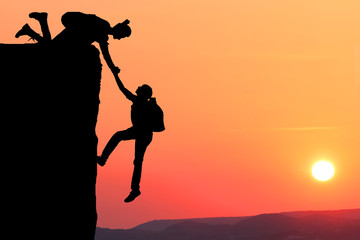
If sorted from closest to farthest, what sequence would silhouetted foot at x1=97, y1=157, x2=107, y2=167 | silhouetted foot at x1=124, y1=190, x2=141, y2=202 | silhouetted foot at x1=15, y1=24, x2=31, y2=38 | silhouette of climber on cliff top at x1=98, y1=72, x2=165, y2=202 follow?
1. silhouetted foot at x1=15, y1=24, x2=31, y2=38
2. silhouetted foot at x1=97, y1=157, x2=107, y2=167
3. silhouette of climber on cliff top at x1=98, y1=72, x2=165, y2=202
4. silhouetted foot at x1=124, y1=190, x2=141, y2=202

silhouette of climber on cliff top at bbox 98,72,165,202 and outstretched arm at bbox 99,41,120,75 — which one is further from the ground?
outstretched arm at bbox 99,41,120,75

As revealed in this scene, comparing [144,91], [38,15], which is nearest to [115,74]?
[144,91]

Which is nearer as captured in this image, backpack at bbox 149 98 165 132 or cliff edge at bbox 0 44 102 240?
cliff edge at bbox 0 44 102 240

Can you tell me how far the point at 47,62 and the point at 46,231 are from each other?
262 centimetres

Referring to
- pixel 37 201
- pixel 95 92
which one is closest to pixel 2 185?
pixel 37 201

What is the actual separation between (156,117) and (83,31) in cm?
220

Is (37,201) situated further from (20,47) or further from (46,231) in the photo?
(20,47)

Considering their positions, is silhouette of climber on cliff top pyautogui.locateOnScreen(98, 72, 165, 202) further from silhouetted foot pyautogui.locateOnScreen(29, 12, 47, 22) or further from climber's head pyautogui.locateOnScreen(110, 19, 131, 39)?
silhouetted foot pyautogui.locateOnScreen(29, 12, 47, 22)

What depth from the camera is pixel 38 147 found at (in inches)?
481

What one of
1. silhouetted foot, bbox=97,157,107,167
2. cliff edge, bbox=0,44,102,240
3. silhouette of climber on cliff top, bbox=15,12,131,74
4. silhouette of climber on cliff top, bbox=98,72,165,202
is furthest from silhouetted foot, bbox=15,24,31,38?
silhouetted foot, bbox=97,157,107,167

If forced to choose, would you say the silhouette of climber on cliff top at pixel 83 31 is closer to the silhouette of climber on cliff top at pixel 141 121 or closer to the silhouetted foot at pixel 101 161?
the silhouette of climber on cliff top at pixel 141 121

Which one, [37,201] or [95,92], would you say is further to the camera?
[95,92]

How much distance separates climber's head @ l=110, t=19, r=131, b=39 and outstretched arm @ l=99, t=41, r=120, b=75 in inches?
11.6

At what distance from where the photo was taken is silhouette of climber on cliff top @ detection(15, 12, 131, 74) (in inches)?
539
